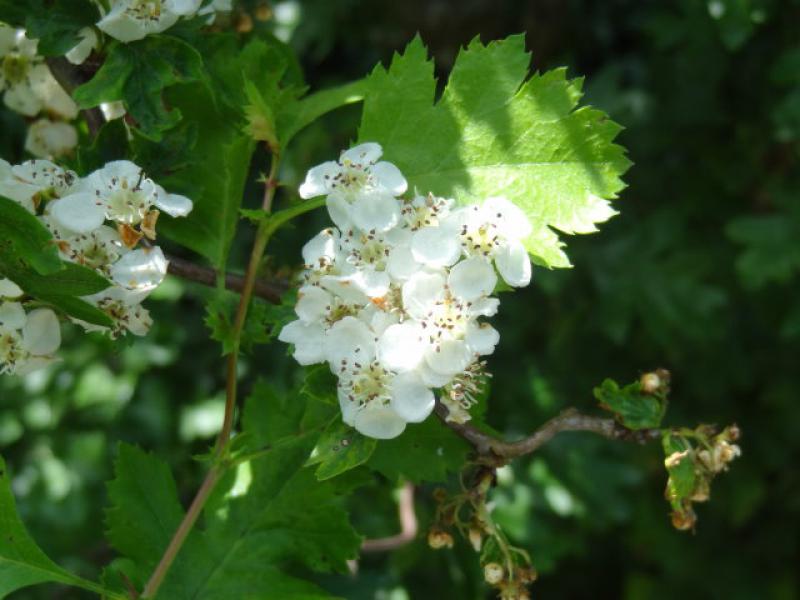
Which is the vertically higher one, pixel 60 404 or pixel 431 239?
pixel 431 239

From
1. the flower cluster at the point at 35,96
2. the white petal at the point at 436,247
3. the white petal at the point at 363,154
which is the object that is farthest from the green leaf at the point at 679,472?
the flower cluster at the point at 35,96

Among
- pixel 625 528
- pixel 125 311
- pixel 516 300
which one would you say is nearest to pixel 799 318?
pixel 516 300

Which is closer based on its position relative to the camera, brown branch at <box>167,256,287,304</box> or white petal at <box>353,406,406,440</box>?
white petal at <box>353,406,406,440</box>

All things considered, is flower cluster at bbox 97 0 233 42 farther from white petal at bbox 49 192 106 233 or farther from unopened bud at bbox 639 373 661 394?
unopened bud at bbox 639 373 661 394

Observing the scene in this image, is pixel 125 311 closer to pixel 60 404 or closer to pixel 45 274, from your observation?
pixel 45 274

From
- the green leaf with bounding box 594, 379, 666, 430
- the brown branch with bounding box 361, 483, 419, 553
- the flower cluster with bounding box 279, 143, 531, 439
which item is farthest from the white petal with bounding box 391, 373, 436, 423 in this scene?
the brown branch with bounding box 361, 483, 419, 553

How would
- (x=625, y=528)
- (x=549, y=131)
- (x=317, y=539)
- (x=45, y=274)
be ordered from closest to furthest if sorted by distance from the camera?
(x=45, y=274)
(x=549, y=131)
(x=317, y=539)
(x=625, y=528)

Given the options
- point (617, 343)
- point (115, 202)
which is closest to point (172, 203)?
point (115, 202)
